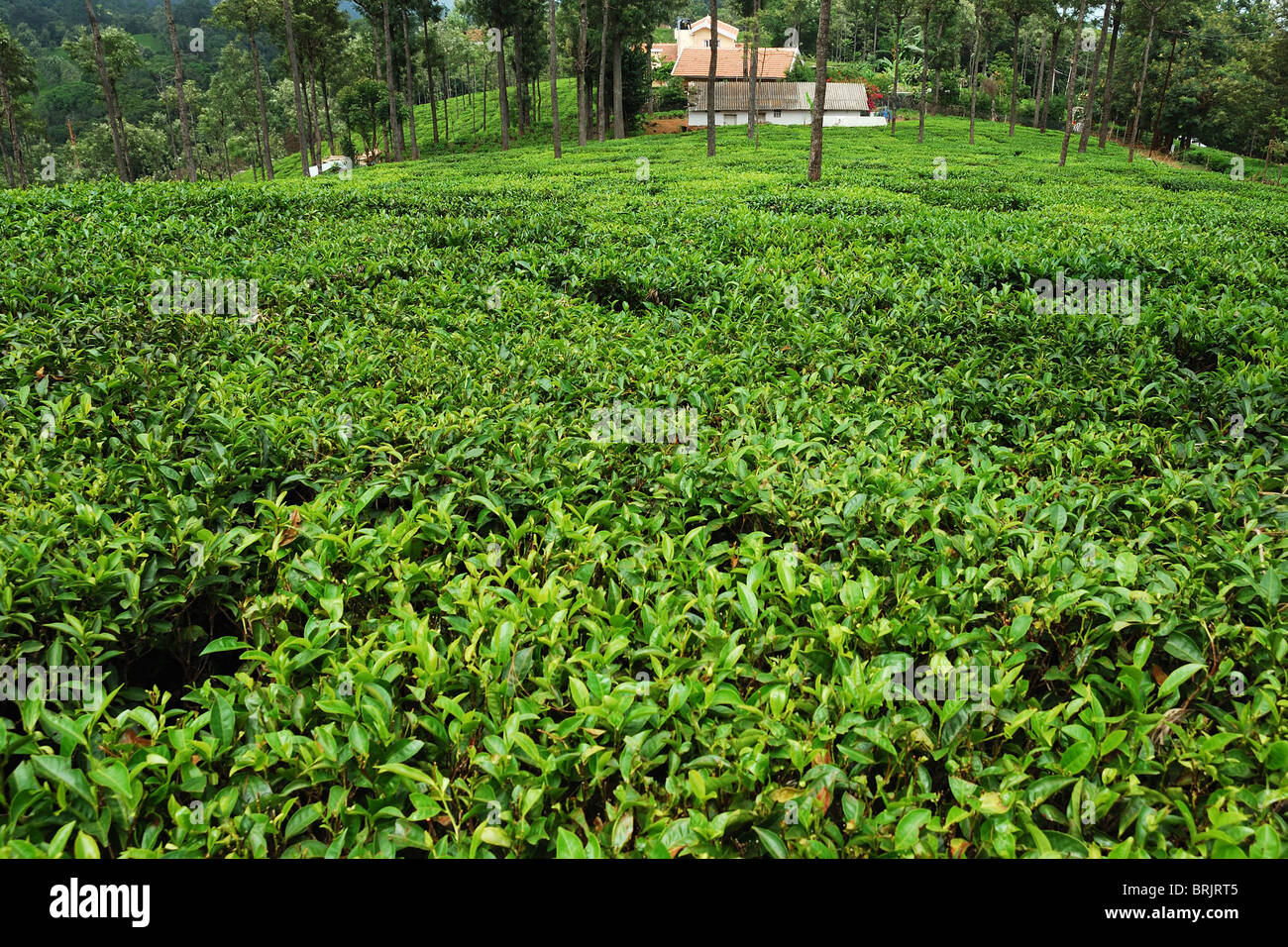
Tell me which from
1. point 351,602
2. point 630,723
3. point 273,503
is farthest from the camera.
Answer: point 273,503

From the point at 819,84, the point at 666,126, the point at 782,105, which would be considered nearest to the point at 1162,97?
the point at 782,105

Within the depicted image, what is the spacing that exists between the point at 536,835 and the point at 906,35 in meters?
82.3

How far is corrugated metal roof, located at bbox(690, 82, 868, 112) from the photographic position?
57.6 metres

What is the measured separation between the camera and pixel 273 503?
10.3 feet

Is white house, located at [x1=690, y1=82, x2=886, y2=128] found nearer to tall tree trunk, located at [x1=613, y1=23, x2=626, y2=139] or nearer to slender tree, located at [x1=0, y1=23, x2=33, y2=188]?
tall tree trunk, located at [x1=613, y1=23, x2=626, y2=139]

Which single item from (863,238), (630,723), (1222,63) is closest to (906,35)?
(1222,63)

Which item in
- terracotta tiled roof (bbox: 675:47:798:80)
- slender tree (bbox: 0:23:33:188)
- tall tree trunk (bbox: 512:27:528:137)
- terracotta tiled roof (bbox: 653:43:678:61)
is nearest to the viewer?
slender tree (bbox: 0:23:33:188)

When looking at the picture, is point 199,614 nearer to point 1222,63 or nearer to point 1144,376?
point 1144,376

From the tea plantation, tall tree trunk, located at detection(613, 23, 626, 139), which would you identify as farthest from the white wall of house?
the tea plantation

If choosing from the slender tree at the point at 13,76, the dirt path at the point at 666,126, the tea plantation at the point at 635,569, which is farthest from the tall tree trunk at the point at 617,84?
the tea plantation at the point at 635,569

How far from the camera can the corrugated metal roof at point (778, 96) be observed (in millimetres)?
57562

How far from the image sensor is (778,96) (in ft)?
192

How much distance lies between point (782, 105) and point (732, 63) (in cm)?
700

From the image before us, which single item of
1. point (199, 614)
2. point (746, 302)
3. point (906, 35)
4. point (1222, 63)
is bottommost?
point (199, 614)
